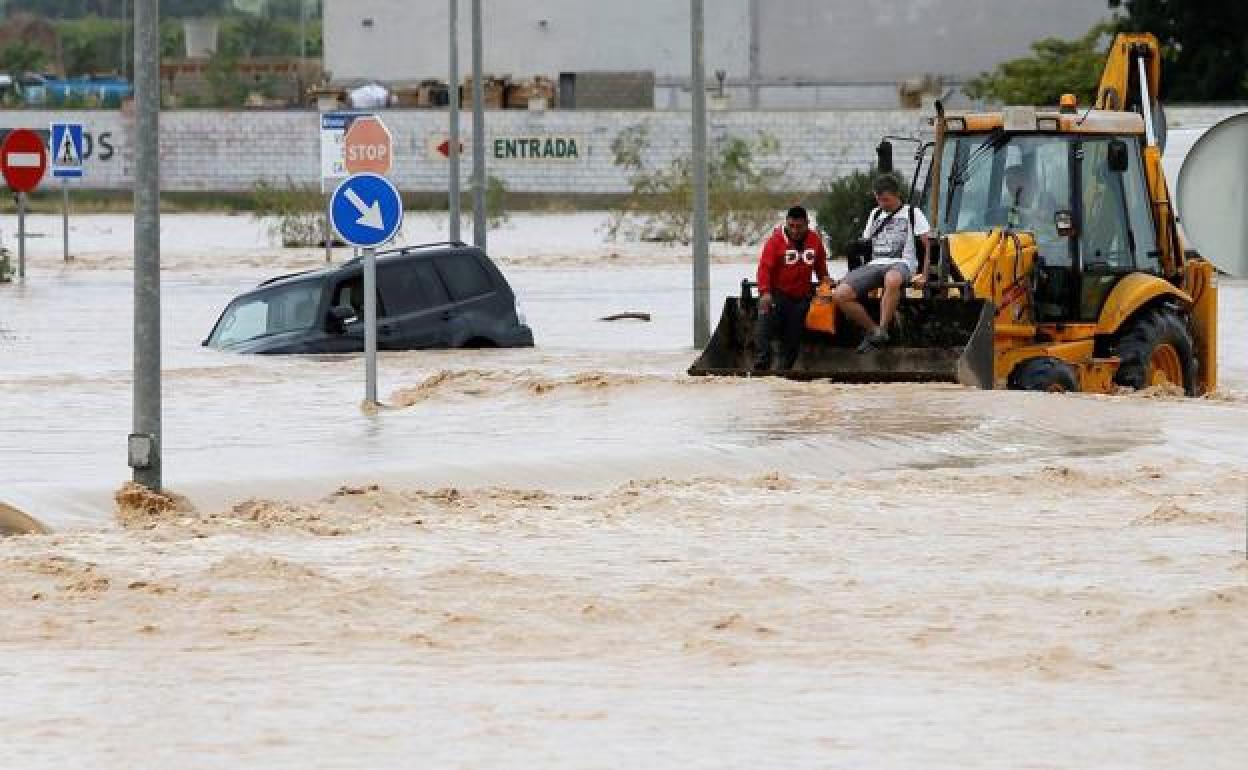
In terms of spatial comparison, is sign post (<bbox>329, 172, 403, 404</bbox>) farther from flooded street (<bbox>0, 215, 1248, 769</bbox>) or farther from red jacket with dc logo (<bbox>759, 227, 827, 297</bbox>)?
red jacket with dc logo (<bbox>759, 227, 827, 297</bbox>)

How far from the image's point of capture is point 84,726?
1061 centimetres

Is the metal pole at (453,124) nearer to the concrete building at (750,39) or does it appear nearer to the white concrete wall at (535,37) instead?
the concrete building at (750,39)

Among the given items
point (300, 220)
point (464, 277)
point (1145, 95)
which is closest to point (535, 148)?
point (300, 220)

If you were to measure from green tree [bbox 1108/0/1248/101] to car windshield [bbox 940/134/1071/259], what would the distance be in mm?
49985

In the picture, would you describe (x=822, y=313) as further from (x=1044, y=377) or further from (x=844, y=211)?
(x=844, y=211)

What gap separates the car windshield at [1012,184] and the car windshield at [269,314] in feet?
26.1

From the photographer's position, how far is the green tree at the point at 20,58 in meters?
148

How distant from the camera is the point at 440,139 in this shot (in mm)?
86625

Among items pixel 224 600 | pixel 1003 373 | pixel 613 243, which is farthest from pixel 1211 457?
pixel 613 243

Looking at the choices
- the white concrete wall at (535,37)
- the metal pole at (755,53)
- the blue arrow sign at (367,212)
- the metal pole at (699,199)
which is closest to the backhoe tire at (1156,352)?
the blue arrow sign at (367,212)

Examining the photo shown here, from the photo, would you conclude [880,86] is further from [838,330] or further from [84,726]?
[84,726]

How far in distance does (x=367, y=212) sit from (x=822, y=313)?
3.62m

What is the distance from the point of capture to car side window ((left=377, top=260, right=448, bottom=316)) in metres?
29.5

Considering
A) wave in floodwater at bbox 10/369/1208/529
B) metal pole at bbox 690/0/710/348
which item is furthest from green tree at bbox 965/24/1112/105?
wave in floodwater at bbox 10/369/1208/529
